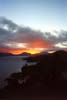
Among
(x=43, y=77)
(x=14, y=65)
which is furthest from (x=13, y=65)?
(x=43, y=77)

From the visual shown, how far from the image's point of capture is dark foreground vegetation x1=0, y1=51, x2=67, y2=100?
266 inches

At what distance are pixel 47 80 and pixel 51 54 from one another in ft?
3.24

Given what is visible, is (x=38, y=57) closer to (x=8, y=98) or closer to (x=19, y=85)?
(x=19, y=85)

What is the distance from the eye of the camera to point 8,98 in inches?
226

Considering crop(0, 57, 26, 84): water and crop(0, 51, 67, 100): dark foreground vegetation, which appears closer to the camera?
crop(0, 51, 67, 100): dark foreground vegetation

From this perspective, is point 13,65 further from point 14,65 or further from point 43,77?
point 43,77

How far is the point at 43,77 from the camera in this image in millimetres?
7609

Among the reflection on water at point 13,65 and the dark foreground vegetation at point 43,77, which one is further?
the reflection on water at point 13,65

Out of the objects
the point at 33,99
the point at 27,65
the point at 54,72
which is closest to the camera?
the point at 33,99

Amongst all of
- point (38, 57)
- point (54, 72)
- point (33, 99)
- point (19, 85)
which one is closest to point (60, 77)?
point (54, 72)

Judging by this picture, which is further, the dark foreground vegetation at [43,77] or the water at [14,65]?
the water at [14,65]

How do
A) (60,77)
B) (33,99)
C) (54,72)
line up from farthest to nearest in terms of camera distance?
(54,72) → (60,77) → (33,99)

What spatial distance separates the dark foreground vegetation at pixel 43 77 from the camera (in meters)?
6.75

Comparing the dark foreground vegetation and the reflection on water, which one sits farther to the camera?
the reflection on water
